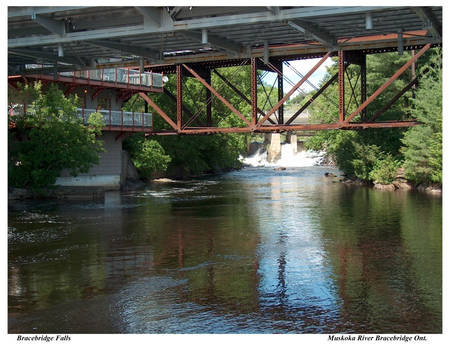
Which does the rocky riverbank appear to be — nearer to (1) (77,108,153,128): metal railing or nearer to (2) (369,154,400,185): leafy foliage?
(2) (369,154,400,185): leafy foliage

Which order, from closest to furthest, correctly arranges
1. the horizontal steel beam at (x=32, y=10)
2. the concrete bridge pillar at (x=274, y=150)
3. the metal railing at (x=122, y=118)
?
the horizontal steel beam at (x=32, y=10) < the metal railing at (x=122, y=118) < the concrete bridge pillar at (x=274, y=150)

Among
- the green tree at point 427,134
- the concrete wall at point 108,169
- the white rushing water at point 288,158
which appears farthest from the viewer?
the white rushing water at point 288,158

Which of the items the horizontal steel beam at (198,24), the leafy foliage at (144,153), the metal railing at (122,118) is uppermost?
the horizontal steel beam at (198,24)

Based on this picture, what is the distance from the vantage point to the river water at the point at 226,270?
12781 mm

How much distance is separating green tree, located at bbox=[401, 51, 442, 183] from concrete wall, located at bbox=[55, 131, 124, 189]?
19589mm

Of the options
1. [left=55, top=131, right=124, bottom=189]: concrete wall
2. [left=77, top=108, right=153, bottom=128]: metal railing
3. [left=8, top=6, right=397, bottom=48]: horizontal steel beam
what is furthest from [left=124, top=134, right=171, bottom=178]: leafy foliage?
[left=8, top=6, right=397, bottom=48]: horizontal steel beam

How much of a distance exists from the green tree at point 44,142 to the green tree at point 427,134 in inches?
773

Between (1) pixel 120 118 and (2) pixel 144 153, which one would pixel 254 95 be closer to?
(1) pixel 120 118

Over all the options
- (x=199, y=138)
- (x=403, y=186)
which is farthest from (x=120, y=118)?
(x=199, y=138)

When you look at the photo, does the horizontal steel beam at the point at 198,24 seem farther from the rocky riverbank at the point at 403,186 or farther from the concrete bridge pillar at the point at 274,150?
the concrete bridge pillar at the point at 274,150

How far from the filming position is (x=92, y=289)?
50.5 ft

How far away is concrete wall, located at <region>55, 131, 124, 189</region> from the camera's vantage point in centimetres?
4377

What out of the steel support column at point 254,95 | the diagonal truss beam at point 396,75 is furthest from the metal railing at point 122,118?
the diagonal truss beam at point 396,75

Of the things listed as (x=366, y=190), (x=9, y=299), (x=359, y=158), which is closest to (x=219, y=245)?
(x=9, y=299)
